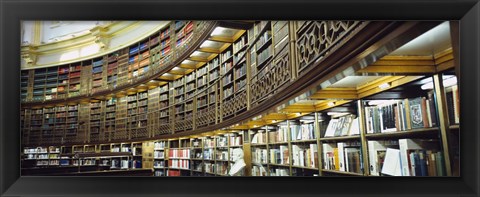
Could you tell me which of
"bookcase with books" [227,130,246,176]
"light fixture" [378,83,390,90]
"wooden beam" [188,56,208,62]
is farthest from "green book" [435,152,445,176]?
"wooden beam" [188,56,208,62]

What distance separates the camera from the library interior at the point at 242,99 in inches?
64.5

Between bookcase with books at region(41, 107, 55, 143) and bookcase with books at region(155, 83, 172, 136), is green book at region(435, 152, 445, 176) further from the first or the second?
bookcase with books at region(41, 107, 55, 143)

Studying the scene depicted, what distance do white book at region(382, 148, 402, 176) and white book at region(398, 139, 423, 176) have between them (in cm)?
3

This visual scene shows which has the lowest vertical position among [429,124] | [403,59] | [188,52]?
[429,124]

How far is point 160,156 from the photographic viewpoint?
2865mm

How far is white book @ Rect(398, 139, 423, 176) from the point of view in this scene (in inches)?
70.9

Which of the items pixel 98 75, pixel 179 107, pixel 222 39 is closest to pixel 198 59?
pixel 222 39

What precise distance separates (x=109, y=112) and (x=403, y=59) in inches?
103

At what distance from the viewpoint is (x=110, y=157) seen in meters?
2.74

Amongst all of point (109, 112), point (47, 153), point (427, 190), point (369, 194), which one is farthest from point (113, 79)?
point (427, 190)

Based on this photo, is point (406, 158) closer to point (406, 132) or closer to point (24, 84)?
point (406, 132)

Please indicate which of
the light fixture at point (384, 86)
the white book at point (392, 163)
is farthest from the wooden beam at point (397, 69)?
the white book at point (392, 163)

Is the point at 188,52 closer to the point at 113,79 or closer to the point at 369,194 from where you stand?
the point at 113,79

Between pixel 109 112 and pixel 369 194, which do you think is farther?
pixel 109 112
